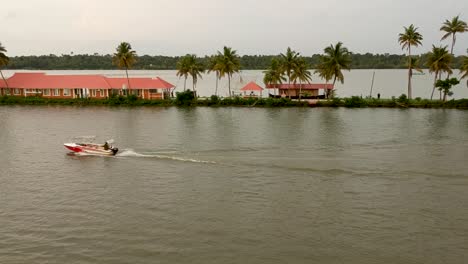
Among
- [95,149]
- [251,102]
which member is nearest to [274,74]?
[251,102]

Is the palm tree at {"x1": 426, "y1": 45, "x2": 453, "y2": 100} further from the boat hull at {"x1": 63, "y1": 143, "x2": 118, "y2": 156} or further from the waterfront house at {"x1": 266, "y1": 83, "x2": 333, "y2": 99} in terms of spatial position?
the boat hull at {"x1": 63, "y1": 143, "x2": 118, "y2": 156}

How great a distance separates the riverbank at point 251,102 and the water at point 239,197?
2410cm

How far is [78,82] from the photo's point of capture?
81625 mm

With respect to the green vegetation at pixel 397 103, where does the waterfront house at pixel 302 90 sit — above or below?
above

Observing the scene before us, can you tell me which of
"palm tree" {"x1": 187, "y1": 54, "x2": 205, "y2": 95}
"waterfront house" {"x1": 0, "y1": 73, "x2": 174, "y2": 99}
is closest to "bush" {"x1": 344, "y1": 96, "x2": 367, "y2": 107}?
"palm tree" {"x1": 187, "y1": 54, "x2": 205, "y2": 95}

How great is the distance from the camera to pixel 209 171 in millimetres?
32312

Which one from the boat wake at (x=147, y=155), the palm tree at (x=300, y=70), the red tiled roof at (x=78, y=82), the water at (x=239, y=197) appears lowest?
the water at (x=239, y=197)

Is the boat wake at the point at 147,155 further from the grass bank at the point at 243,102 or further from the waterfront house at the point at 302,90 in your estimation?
the waterfront house at the point at 302,90

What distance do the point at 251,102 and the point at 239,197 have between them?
49885 millimetres

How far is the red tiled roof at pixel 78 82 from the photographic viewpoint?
80.8 m


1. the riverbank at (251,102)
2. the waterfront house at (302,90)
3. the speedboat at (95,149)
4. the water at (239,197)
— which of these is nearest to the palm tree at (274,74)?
the waterfront house at (302,90)

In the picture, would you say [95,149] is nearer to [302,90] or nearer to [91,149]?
[91,149]

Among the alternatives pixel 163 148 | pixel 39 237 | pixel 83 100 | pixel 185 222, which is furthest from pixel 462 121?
pixel 83 100

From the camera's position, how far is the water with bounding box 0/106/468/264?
2018 cm
